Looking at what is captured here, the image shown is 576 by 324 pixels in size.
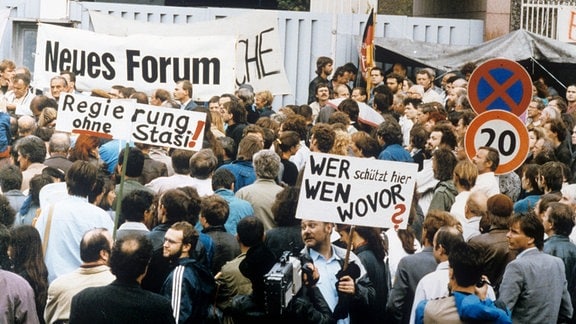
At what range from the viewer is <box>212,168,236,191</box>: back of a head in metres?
12.3

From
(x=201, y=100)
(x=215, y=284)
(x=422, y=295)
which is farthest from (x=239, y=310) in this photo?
(x=201, y=100)

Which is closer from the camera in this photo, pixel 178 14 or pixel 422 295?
pixel 422 295

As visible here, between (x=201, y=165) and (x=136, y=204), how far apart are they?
185 cm

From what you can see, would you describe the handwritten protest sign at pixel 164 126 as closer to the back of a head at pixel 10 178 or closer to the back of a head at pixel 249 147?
the back of a head at pixel 249 147

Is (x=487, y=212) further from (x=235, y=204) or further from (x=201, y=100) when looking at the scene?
(x=201, y=100)

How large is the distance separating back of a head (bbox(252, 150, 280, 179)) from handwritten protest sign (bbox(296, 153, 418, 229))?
73.2 inches

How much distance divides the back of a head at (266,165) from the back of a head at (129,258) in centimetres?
383

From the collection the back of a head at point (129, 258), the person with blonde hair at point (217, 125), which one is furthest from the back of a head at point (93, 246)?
the person with blonde hair at point (217, 125)

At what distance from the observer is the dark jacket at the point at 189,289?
990 cm

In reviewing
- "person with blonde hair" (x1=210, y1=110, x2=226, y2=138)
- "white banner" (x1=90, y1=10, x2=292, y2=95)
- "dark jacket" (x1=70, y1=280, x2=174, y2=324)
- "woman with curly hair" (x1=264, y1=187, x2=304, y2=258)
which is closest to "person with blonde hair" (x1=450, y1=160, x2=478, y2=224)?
"woman with curly hair" (x1=264, y1=187, x2=304, y2=258)

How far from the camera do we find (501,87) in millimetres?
14641

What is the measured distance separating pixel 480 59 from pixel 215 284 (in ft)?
41.2

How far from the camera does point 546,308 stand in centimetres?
1043

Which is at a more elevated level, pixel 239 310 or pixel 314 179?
pixel 314 179
